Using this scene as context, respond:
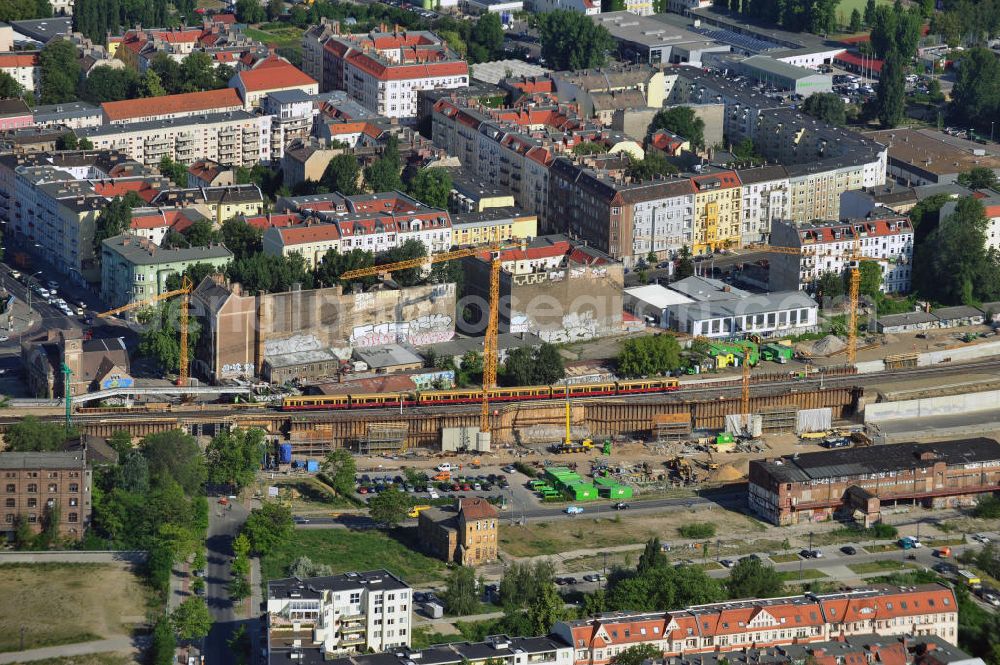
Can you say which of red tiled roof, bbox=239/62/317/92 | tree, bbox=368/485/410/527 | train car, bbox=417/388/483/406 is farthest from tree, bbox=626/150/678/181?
tree, bbox=368/485/410/527

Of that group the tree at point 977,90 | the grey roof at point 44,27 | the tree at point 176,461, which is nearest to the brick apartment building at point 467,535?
the tree at point 176,461

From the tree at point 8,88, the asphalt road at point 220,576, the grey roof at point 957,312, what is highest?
the tree at point 8,88

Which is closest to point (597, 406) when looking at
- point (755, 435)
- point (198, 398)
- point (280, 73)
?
point (755, 435)

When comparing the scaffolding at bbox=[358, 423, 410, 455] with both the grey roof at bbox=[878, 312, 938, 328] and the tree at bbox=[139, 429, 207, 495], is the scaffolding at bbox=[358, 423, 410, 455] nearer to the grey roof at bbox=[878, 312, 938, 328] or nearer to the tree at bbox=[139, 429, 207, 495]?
the tree at bbox=[139, 429, 207, 495]

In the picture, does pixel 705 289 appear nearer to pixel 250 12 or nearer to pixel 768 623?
pixel 768 623

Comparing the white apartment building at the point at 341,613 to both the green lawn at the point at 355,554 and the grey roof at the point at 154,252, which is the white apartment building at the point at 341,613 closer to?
the green lawn at the point at 355,554

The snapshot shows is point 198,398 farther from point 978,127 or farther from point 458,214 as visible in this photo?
point 978,127
